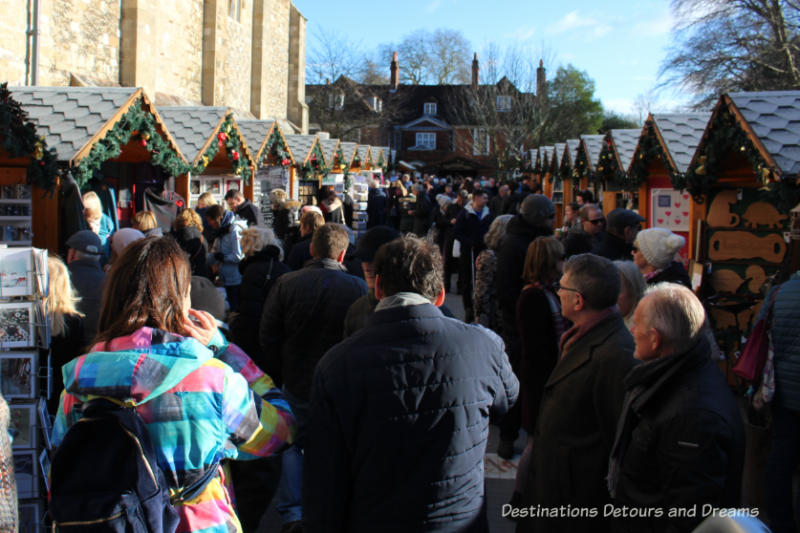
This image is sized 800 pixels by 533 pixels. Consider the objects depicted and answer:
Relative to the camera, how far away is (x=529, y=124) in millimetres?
41156

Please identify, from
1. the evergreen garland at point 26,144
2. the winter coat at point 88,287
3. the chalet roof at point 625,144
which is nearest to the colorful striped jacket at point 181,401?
the winter coat at point 88,287

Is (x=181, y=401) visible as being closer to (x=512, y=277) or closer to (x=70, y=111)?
(x=512, y=277)

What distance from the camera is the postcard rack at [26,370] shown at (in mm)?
3547

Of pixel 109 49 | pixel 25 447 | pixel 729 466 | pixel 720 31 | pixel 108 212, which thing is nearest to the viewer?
pixel 729 466

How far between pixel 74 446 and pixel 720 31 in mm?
33037

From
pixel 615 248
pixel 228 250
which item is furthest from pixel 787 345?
pixel 228 250

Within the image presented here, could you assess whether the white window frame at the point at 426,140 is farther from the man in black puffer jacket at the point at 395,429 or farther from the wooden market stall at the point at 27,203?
the man in black puffer jacket at the point at 395,429

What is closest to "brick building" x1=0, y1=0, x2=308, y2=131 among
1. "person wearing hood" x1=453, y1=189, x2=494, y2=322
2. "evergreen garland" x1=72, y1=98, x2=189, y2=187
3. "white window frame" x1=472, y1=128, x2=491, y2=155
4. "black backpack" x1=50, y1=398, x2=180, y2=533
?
"evergreen garland" x1=72, y1=98, x2=189, y2=187

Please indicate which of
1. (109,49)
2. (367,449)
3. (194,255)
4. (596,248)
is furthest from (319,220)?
(109,49)

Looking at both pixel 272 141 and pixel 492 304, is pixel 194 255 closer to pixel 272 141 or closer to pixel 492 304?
pixel 492 304

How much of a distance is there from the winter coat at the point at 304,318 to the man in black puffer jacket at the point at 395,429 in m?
1.94

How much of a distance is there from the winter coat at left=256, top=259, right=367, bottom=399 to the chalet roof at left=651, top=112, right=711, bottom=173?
15.6ft

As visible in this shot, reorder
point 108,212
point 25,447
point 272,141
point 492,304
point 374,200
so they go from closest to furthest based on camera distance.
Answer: point 25,447 < point 492,304 < point 108,212 < point 272,141 < point 374,200

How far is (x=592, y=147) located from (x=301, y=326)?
10177 millimetres
